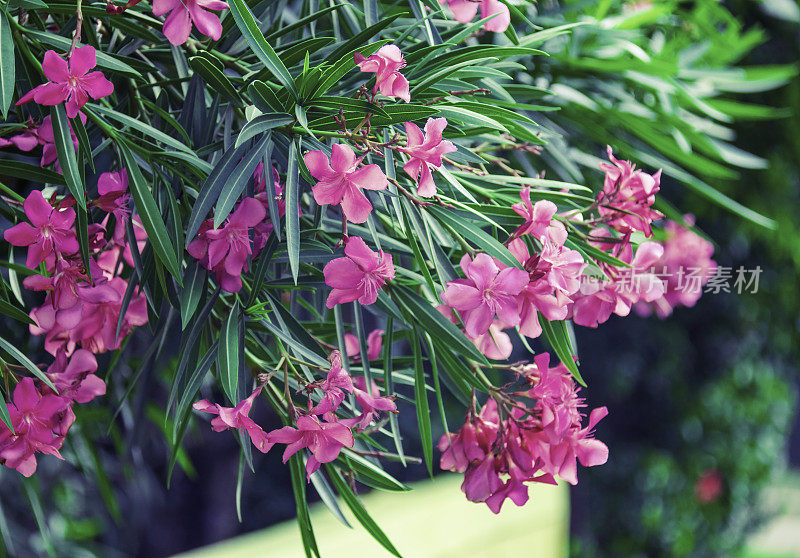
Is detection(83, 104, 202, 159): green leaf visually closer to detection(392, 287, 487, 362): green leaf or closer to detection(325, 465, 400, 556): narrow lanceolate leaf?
detection(392, 287, 487, 362): green leaf

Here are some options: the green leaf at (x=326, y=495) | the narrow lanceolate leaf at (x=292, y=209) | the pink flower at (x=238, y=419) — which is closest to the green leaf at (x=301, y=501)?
the green leaf at (x=326, y=495)

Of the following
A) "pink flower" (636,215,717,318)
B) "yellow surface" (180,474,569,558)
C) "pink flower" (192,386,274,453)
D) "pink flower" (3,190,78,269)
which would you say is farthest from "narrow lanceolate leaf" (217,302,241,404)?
"yellow surface" (180,474,569,558)

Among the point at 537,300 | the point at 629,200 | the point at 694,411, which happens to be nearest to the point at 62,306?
the point at 537,300

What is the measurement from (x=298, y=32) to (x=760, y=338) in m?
2.63

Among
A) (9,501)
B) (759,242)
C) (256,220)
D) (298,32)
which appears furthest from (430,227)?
(759,242)

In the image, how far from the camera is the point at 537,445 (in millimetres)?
634

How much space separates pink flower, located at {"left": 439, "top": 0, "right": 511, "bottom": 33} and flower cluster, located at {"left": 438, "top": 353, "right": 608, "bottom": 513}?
0.27 metres

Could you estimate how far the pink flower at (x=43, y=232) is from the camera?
1.81 feet

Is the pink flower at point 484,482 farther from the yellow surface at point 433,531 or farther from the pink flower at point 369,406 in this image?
the yellow surface at point 433,531

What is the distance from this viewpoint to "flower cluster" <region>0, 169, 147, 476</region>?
564 mm

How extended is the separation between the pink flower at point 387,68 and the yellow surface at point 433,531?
5.73 ft

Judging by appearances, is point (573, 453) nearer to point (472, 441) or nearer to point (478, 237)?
point (472, 441)

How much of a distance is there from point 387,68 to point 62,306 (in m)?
0.28

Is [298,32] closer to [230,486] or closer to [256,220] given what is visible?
[256,220]
